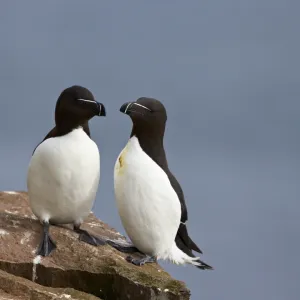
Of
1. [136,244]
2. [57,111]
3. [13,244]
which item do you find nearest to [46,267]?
[13,244]

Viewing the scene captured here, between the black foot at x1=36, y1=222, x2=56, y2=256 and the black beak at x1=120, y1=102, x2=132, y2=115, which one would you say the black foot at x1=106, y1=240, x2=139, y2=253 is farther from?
the black beak at x1=120, y1=102, x2=132, y2=115

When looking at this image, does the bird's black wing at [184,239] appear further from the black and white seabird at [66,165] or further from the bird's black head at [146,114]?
the black and white seabird at [66,165]

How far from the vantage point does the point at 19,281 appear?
21.4 feet

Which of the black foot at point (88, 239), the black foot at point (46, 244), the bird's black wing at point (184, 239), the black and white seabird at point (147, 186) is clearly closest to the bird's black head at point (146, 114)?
the black and white seabird at point (147, 186)

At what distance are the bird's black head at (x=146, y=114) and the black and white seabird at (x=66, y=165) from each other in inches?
9.9

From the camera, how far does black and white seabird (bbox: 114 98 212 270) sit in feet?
24.0

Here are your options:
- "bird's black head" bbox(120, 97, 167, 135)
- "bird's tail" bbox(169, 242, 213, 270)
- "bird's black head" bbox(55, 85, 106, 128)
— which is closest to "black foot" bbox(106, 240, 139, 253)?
"bird's tail" bbox(169, 242, 213, 270)

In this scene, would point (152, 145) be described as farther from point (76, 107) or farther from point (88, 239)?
point (88, 239)

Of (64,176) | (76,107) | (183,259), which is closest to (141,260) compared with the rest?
(183,259)

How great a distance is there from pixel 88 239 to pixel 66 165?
0.78m

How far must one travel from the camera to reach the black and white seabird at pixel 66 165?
23.9ft

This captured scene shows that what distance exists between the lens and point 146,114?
7.32 metres

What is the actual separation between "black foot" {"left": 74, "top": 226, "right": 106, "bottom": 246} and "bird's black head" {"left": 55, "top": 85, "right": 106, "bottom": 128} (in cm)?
106

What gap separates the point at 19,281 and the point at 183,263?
187cm
